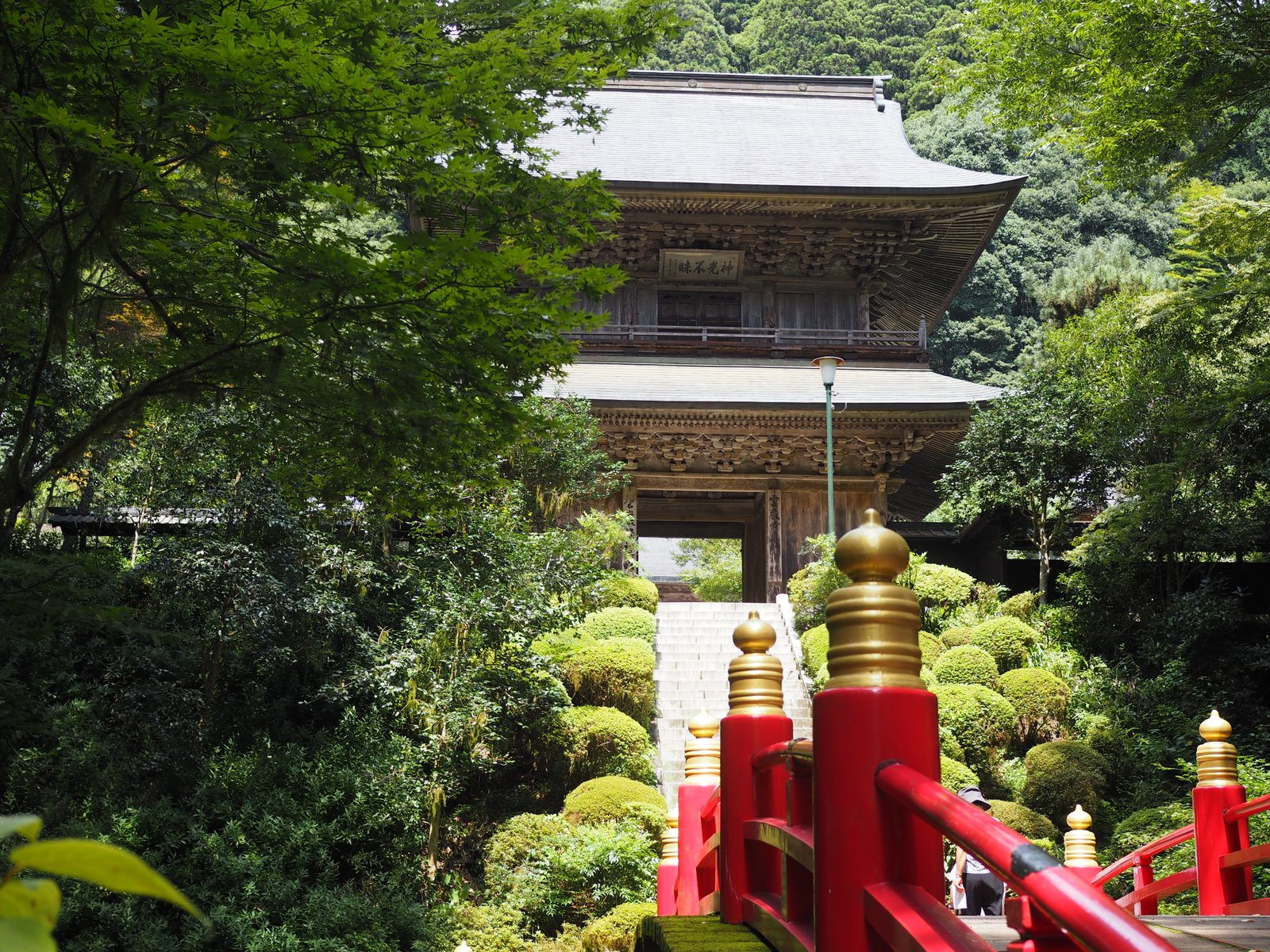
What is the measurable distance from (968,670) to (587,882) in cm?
558

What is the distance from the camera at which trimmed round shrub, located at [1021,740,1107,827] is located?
10.7 meters

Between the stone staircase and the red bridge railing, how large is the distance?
24.3 feet

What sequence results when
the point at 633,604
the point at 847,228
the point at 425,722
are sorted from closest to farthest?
the point at 425,722
the point at 633,604
the point at 847,228

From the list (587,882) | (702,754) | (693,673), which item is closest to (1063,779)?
(693,673)

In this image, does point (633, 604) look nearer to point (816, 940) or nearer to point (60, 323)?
point (60, 323)

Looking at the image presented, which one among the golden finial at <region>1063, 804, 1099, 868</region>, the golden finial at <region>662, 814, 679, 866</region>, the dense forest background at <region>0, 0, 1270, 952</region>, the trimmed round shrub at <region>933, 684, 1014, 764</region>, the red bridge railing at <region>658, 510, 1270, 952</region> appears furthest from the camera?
the trimmed round shrub at <region>933, 684, 1014, 764</region>

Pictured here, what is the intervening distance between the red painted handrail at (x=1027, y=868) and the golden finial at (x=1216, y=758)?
3.95 metres

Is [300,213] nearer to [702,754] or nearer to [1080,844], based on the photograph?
[702,754]

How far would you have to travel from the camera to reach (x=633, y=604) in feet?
48.1

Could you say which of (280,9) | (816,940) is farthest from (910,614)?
(280,9)

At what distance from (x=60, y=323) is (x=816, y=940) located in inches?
187

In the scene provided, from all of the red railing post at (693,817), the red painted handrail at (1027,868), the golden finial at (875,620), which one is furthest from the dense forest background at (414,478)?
the red painted handrail at (1027,868)

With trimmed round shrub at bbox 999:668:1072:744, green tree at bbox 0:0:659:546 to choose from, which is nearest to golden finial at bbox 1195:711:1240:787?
green tree at bbox 0:0:659:546

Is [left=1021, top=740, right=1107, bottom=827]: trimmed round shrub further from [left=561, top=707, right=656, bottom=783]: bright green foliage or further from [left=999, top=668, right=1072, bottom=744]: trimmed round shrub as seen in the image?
[left=561, top=707, right=656, bottom=783]: bright green foliage
